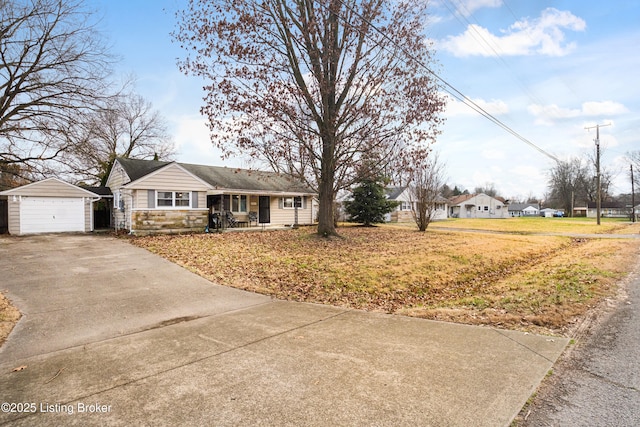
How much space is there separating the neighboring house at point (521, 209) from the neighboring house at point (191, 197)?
7777cm

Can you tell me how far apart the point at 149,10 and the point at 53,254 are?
8335 millimetres

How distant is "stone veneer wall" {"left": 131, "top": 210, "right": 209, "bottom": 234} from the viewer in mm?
16734

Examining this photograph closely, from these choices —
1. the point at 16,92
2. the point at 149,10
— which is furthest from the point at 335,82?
the point at 16,92

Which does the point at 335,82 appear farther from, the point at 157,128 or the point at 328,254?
the point at 157,128

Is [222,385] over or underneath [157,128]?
underneath

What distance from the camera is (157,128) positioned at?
1356 inches

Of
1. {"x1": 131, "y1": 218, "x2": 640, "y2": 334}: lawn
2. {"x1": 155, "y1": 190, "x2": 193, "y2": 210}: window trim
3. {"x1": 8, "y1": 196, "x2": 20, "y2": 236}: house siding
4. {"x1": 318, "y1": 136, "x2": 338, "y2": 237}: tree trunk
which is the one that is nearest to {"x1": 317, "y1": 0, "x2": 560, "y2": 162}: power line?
{"x1": 318, "y1": 136, "x2": 338, "y2": 237}: tree trunk

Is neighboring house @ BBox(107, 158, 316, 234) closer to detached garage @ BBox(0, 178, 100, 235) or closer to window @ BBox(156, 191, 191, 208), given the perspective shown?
window @ BBox(156, 191, 191, 208)

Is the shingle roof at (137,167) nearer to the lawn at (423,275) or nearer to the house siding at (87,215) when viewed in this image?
the house siding at (87,215)

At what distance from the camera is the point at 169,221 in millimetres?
17625

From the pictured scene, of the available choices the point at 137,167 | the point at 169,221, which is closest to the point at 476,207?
the point at 169,221

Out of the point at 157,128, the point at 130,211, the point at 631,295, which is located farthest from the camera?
the point at 157,128

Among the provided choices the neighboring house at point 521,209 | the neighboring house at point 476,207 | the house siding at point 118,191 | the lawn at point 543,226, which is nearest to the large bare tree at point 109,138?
the house siding at point 118,191

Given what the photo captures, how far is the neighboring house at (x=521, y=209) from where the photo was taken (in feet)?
278
